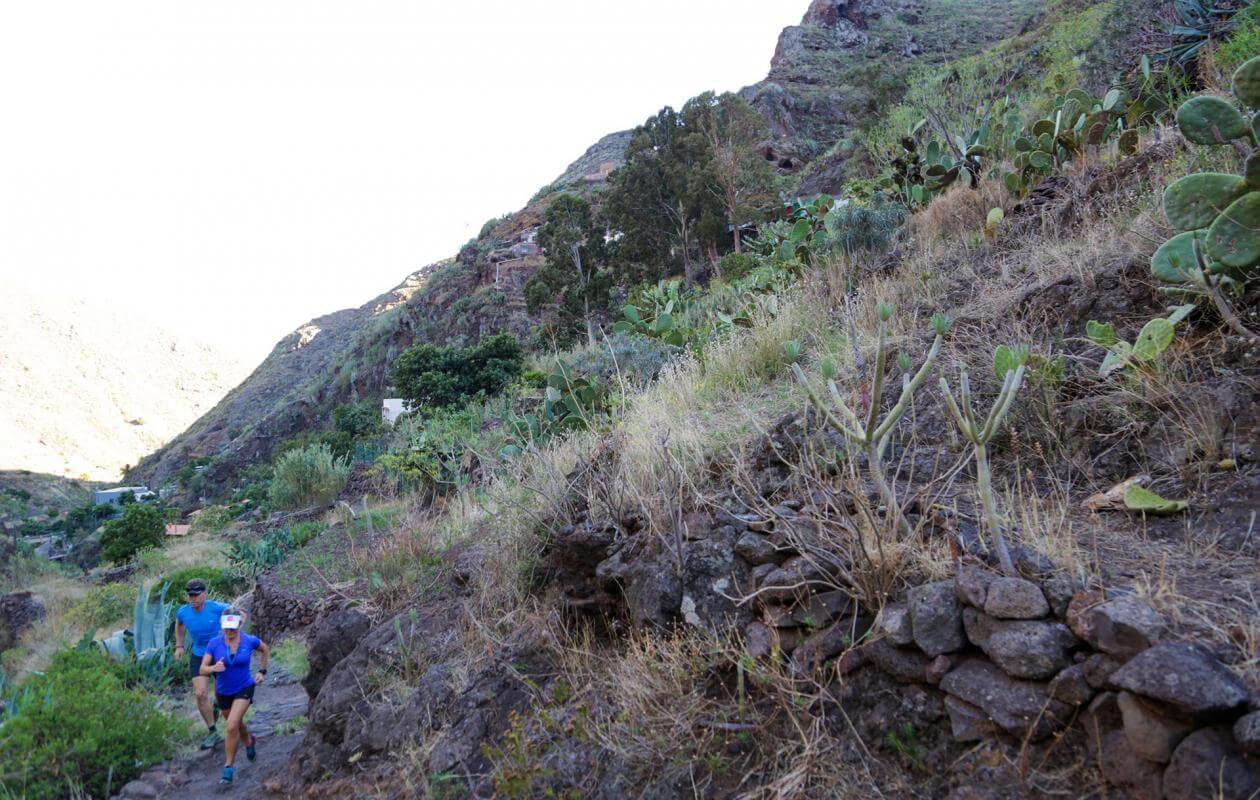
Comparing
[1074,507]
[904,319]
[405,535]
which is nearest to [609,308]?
[405,535]

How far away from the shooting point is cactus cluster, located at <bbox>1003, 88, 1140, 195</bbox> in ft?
23.8

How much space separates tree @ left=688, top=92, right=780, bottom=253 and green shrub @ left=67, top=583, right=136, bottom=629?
1577 cm

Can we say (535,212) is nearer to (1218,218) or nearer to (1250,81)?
(1250,81)

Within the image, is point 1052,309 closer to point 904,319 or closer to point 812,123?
point 904,319

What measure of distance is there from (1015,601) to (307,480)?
1816 cm

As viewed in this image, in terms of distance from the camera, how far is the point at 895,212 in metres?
8.87

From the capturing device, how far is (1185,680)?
194cm

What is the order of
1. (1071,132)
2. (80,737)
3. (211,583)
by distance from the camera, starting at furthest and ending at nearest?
(211,583), (1071,132), (80,737)

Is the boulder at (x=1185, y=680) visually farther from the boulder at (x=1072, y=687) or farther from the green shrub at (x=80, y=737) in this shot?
the green shrub at (x=80, y=737)

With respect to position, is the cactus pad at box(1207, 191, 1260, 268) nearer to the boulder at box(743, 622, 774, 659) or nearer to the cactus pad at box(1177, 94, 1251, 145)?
the cactus pad at box(1177, 94, 1251, 145)

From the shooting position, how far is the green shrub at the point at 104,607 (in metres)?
13.3

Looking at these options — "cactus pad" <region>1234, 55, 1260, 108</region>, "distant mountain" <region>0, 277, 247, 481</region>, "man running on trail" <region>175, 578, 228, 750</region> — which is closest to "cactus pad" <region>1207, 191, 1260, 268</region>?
"cactus pad" <region>1234, 55, 1260, 108</region>

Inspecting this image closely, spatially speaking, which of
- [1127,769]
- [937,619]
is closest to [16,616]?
[937,619]

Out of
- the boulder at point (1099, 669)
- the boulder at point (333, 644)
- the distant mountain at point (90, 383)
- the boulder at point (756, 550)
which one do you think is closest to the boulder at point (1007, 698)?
the boulder at point (1099, 669)
